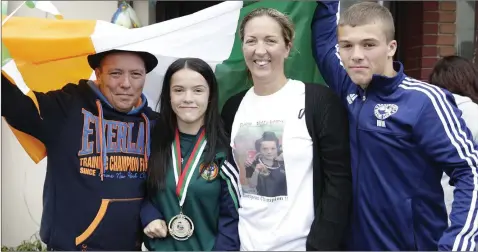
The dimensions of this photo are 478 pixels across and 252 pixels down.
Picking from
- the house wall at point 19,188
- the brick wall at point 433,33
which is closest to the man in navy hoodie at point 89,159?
the house wall at point 19,188

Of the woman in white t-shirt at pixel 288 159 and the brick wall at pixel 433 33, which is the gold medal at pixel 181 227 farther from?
the brick wall at pixel 433 33

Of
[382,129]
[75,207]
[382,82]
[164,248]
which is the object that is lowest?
[164,248]

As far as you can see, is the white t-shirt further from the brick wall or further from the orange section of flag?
the brick wall

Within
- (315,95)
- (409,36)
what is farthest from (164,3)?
(315,95)

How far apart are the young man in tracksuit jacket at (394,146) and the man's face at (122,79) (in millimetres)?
1174

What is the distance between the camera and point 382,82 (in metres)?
2.62

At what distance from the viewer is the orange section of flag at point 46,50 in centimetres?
327

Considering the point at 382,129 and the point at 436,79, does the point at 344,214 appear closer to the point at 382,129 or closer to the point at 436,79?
the point at 382,129

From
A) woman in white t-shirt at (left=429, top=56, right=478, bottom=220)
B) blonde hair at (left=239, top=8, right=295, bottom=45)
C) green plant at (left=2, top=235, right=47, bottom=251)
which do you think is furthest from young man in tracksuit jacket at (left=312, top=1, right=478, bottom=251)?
green plant at (left=2, top=235, right=47, bottom=251)

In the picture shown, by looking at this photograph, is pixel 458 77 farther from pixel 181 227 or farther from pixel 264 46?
pixel 181 227

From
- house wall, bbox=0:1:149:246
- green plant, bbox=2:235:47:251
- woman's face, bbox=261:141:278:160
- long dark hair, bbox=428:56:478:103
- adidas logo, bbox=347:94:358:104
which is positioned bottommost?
green plant, bbox=2:235:47:251

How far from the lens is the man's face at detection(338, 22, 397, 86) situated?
259 cm

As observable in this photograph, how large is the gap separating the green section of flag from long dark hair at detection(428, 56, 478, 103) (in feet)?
2.97

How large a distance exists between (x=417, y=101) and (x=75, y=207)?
178cm
